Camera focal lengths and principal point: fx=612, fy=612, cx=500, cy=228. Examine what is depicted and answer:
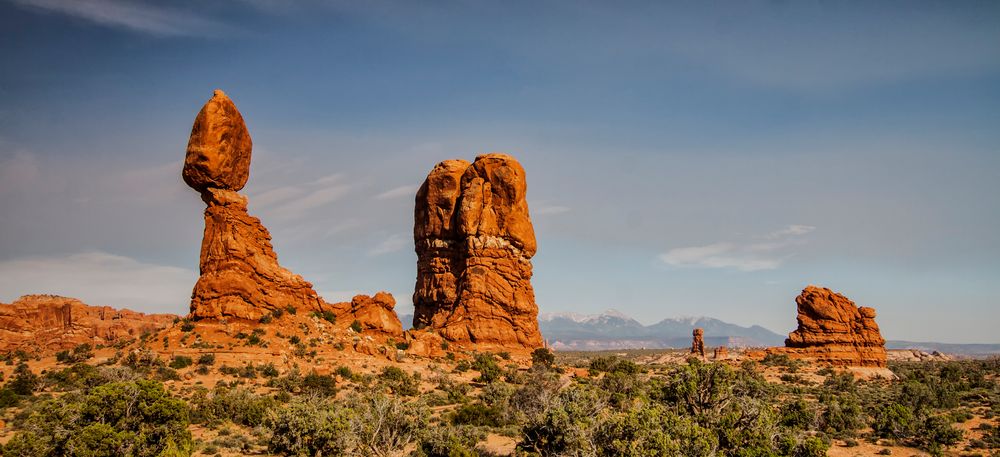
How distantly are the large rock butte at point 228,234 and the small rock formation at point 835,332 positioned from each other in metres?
50.7

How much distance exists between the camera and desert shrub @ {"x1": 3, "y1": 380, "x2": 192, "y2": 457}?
62.9 feet

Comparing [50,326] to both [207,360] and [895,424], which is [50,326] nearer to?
[207,360]

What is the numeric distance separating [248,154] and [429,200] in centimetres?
1752

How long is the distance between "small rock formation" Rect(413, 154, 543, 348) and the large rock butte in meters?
14.3

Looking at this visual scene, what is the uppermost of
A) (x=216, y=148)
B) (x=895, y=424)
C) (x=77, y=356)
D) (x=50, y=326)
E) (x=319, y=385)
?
(x=216, y=148)

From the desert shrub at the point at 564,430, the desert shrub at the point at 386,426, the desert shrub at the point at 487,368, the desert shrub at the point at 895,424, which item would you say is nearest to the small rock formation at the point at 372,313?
the desert shrub at the point at 487,368

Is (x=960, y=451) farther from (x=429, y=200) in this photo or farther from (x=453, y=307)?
(x=429, y=200)

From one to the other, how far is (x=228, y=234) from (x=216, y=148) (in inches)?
236

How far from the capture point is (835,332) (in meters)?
62.6

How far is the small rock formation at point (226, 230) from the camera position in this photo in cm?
4162

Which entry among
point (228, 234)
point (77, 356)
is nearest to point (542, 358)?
point (228, 234)

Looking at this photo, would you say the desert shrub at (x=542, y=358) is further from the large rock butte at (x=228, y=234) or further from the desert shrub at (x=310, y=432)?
the desert shrub at (x=310, y=432)

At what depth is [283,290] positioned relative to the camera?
1794 inches

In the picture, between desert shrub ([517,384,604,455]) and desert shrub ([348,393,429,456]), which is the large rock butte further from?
desert shrub ([517,384,604,455])
